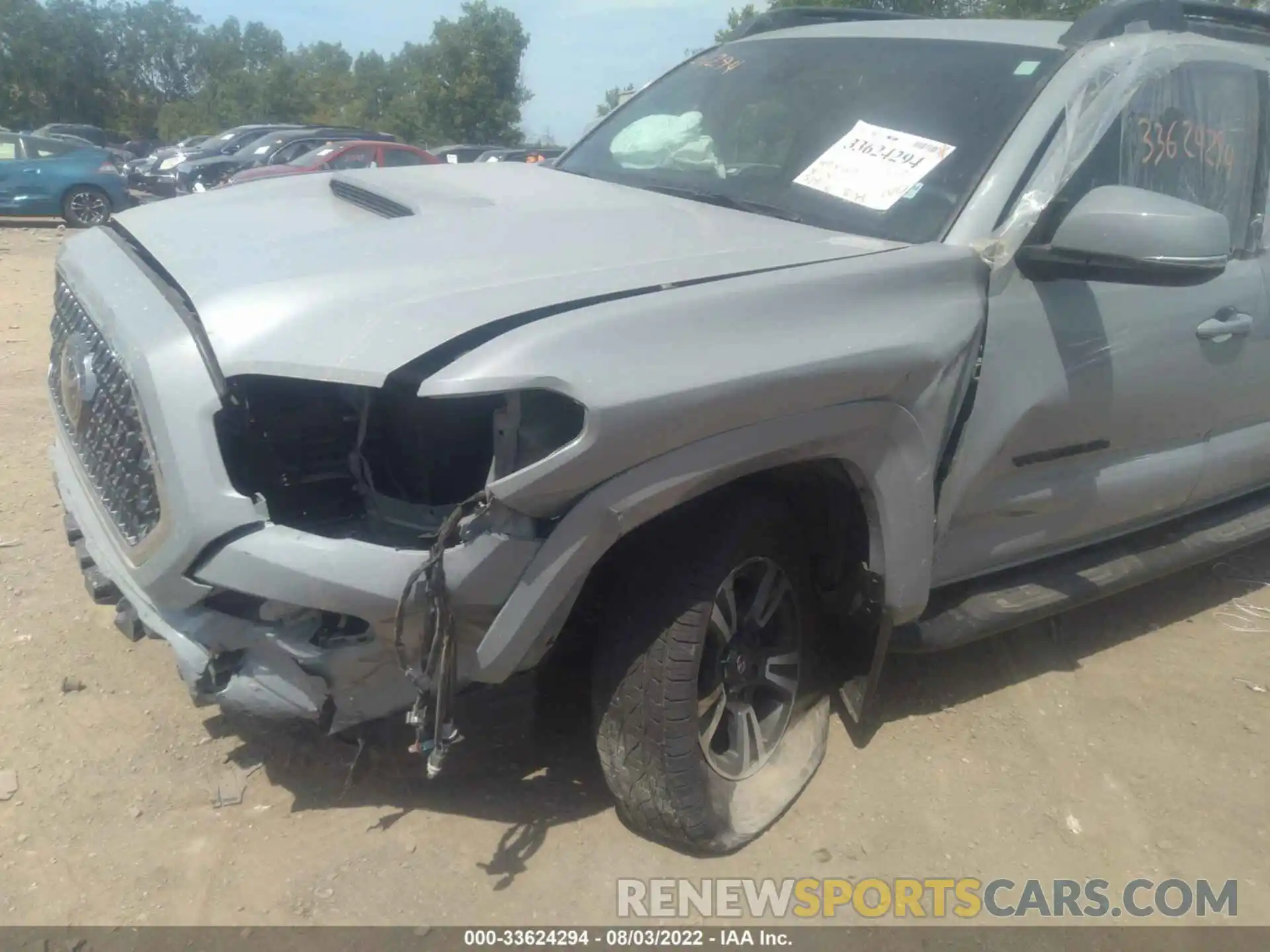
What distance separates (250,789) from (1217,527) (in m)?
3.19

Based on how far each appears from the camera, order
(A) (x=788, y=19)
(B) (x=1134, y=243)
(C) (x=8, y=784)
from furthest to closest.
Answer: (A) (x=788, y=19) < (C) (x=8, y=784) < (B) (x=1134, y=243)

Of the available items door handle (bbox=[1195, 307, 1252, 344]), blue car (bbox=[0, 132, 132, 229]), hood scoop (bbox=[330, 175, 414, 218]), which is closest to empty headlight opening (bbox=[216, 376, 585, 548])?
hood scoop (bbox=[330, 175, 414, 218])

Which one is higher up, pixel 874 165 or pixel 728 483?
pixel 874 165

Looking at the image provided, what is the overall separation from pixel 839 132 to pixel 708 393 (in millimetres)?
1368

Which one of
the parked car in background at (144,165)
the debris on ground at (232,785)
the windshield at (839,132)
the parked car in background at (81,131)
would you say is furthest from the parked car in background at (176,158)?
the debris on ground at (232,785)

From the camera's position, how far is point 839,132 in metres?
3.09

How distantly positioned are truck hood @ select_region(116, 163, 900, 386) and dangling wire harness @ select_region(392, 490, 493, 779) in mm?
306

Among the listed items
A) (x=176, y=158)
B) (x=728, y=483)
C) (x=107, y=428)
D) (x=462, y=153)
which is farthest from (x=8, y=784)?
(x=462, y=153)

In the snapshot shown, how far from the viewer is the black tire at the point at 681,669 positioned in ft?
7.79

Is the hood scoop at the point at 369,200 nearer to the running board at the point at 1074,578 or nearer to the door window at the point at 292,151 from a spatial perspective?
the running board at the point at 1074,578

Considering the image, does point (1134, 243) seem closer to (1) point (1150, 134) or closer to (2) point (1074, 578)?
(1) point (1150, 134)

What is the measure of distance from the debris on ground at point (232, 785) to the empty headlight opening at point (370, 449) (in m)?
0.90

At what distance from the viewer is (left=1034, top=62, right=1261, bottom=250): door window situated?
9.71ft

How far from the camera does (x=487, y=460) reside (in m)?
2.20
